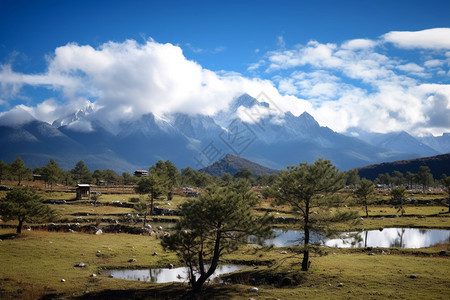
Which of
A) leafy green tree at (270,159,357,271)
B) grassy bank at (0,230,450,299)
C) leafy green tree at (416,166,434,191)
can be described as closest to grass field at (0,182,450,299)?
grassy bank at (0,230,450,299)

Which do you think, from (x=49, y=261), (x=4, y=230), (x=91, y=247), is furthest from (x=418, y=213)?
(x=4, y=230)

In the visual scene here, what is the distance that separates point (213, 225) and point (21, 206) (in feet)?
95.4

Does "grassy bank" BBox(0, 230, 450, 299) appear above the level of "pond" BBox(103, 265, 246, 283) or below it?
above

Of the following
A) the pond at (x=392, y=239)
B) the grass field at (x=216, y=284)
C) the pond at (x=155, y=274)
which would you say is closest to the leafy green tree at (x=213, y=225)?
the grass field at (x=216, y=284)

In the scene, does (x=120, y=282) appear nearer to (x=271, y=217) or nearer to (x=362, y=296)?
(x=271, y=217)

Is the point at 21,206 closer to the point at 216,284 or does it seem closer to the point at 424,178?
the point at 216,284

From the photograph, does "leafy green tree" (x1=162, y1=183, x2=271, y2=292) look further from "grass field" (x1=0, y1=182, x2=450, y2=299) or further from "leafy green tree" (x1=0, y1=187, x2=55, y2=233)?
"leafy green tree" (x1=0, y1=187, x2=55, y2=233)

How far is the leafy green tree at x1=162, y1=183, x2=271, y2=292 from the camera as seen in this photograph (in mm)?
21719

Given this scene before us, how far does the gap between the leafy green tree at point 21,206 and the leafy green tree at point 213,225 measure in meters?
26.2

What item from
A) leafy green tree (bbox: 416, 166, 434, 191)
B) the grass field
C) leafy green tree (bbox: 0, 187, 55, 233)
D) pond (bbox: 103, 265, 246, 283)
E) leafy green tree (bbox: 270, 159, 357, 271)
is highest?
leafy green tree (bbox: 416, 166, 434, 191)

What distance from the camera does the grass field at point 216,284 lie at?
22.5 meters

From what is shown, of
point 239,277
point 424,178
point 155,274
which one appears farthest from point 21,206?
point 424,178

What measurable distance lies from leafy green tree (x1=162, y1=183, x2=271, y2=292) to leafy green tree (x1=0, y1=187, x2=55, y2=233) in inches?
1030

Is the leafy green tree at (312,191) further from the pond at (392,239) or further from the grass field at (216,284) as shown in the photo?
the pond at (392,239)
